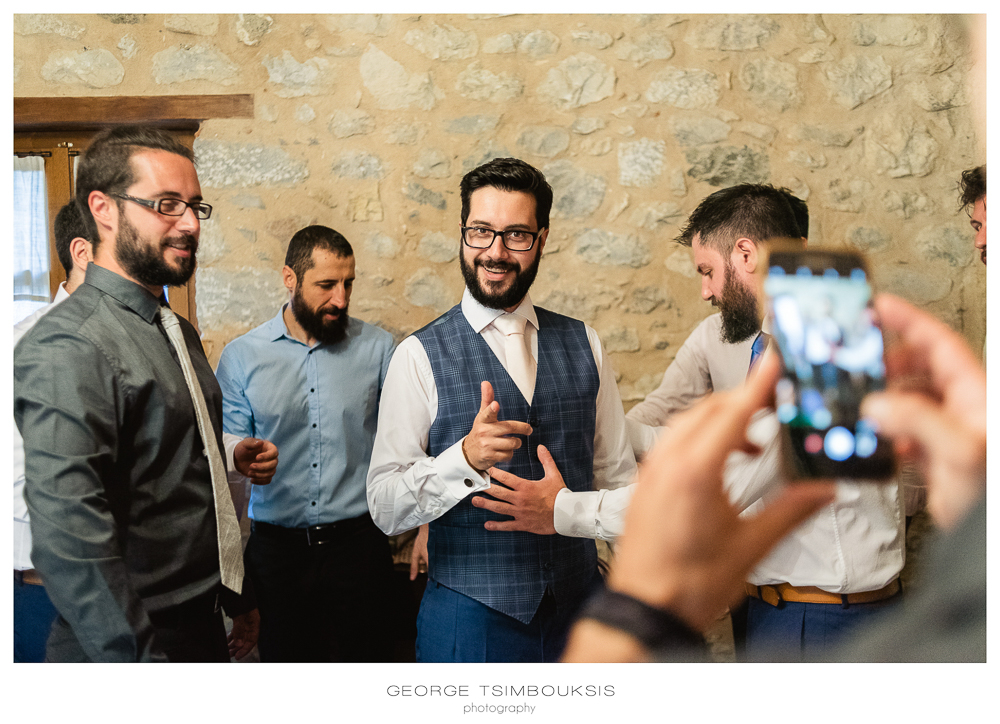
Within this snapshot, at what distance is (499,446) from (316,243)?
576 millimetres

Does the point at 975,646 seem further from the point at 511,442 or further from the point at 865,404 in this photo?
the point at 511,442

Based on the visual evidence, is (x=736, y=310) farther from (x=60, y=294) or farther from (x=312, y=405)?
(x=60, y=294)

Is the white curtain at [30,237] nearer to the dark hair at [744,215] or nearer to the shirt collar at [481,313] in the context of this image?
the shirt collar at [481,313]

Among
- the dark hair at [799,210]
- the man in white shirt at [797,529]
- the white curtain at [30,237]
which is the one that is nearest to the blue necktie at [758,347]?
the man in white shirt at [797,529]

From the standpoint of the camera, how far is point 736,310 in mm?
1380

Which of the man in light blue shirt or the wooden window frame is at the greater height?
the wooden window frame

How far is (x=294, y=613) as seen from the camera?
4.61 ft

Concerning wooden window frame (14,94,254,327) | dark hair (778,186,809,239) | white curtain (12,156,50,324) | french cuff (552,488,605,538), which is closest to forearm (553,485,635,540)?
french cuff (552,488,605,538)

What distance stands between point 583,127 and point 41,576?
1447mm

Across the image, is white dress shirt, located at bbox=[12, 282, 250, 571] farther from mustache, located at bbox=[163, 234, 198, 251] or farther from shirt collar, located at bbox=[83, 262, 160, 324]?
Result: mustache, located at bbox=[163, 234, 198, 251]

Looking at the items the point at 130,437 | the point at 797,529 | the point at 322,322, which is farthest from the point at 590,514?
the point at 130,437

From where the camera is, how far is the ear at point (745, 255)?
139cm

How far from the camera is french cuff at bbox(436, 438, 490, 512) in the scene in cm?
131

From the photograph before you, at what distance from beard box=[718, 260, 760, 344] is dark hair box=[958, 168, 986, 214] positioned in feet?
1.70
